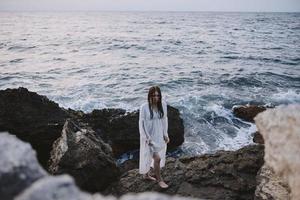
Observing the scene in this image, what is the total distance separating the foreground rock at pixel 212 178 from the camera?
19.4ft

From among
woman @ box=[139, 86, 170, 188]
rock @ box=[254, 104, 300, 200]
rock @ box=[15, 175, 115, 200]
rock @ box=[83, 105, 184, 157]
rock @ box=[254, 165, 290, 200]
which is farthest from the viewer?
rock @ box=[83, 105, 184, 157]

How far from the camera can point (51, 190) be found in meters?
1.52

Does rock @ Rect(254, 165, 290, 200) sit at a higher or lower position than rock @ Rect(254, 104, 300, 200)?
lower

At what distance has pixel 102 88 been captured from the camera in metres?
19.8

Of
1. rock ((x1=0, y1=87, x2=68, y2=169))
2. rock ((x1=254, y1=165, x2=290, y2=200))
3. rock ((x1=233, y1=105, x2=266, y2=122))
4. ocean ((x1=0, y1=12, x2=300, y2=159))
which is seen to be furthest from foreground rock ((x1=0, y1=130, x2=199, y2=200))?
rock ((x1=233, y1=105, x2=266, y2=122))

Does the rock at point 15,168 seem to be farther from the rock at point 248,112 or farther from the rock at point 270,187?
the rock at point 248,112

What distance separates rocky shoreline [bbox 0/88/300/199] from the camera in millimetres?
1628

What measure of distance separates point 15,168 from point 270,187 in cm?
425

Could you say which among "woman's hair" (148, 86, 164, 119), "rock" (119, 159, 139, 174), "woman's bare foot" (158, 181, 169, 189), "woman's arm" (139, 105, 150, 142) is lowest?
"rock" (119, 159, 139, 174)

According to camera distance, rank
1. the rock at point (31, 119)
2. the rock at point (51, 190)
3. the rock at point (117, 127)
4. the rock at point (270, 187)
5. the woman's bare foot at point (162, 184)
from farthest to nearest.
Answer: the rock at point (117, 127), the rock at point (31, 119), the woman's bare foot at point (162, 184), the rock at point (270, 187), the rock at point (51, 190)

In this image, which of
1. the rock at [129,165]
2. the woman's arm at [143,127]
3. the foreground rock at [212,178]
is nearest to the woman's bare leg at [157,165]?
the foreground rock at [212,178]

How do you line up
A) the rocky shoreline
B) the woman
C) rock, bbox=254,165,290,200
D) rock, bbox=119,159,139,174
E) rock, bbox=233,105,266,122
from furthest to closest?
rock, bbox=233,105,266,122, rock, bbox=119,159,139,174, the woman, rock, bbox=254,165,290,200, the rocky shoreline

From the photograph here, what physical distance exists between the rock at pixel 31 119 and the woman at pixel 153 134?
9.53 ft

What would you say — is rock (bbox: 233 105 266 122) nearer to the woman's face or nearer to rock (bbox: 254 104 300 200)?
the woman's face
